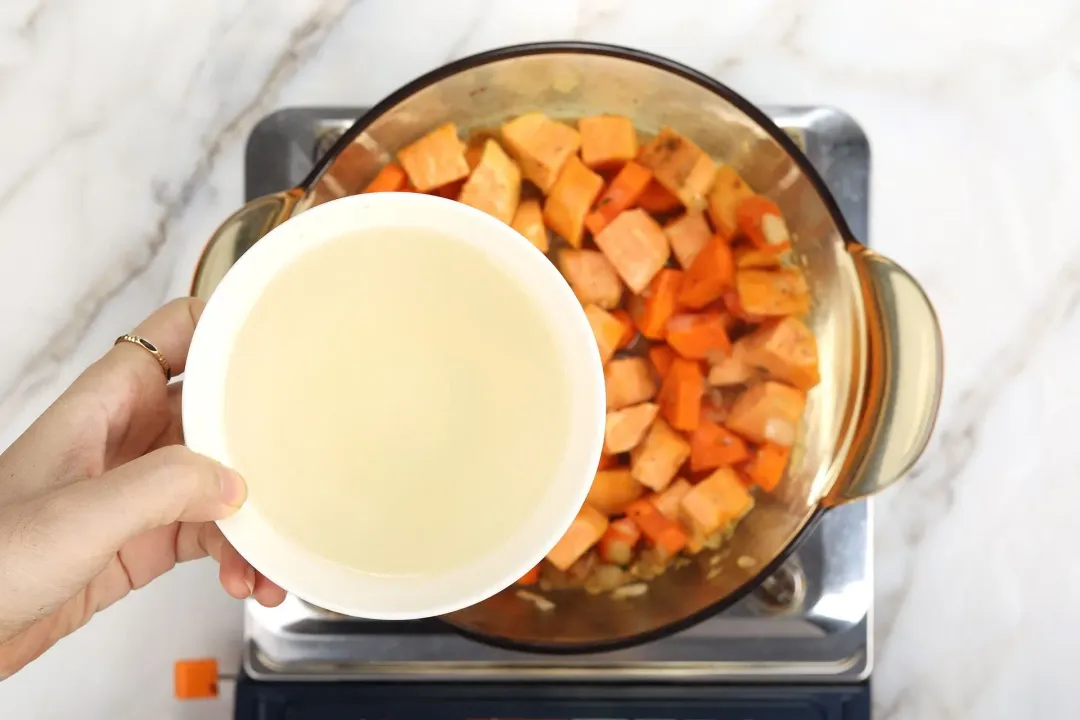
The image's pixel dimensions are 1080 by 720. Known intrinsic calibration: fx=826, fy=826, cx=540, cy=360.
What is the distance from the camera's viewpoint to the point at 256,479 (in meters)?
0.60

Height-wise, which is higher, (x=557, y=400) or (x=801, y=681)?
(x=557, y=400)

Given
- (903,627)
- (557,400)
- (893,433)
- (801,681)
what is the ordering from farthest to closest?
(903,627), (801,681), (893,433), (557,400)

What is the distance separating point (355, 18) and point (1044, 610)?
1.10 metres

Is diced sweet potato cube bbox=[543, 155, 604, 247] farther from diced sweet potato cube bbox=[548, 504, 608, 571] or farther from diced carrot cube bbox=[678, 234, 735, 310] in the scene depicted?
diced sweet potato cube bbox=[548, 504, 608, 571]

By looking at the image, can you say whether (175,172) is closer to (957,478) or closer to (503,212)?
(503,212)

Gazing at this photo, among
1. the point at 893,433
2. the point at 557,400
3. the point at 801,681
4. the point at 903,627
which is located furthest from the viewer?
the point at 903,627

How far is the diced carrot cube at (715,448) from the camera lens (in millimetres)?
866

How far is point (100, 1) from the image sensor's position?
1.02 metres

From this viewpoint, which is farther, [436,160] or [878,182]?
[878,182]

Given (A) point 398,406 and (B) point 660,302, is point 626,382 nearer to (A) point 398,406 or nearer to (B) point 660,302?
(B) point 660,302

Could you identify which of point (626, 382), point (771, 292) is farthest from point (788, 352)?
point (626, 382)

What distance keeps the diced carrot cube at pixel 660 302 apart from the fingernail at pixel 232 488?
46 centimetres

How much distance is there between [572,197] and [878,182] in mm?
399

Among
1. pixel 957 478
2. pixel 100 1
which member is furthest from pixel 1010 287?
pixel 100 1
